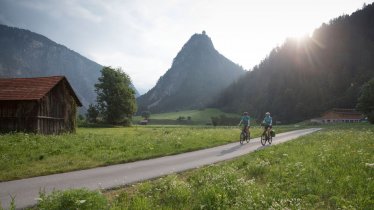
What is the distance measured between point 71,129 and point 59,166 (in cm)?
2735

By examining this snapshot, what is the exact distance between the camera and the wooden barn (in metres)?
34.0

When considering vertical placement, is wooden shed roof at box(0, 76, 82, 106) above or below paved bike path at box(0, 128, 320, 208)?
above

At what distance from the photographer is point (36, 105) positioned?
1350 inches

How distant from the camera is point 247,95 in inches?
7633

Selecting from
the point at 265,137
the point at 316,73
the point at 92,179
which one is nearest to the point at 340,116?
the point at 316,73

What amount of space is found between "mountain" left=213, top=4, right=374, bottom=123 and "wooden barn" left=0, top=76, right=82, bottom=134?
389ft

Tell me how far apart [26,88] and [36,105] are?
3415mm

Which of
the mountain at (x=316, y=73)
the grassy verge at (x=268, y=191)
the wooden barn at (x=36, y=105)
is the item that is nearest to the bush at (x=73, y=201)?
the grassy verge at (x=268, y=191)

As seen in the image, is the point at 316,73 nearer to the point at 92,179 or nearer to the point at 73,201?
the point at 92,179

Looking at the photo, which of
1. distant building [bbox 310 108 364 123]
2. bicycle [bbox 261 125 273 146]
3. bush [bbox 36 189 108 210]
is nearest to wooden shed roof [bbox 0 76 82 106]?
bicycle [bbox 261 125 273 146]

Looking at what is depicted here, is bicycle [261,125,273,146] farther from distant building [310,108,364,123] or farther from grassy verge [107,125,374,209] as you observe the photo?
distant building [310,108,364,123]

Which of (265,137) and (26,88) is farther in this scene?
(26,88)

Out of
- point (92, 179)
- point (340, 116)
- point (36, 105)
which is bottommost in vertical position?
point (92, 179)

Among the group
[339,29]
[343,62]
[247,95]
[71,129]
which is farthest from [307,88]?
[71,129]
